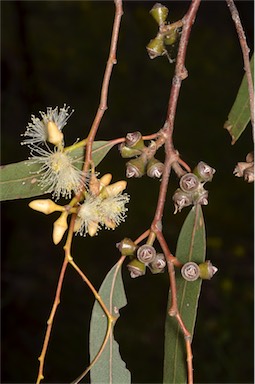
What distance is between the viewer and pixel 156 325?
332 cm

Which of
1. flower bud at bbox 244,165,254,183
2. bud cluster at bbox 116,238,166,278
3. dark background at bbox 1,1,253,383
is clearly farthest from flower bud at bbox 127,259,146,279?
dark background at bbox 1,1,253,383

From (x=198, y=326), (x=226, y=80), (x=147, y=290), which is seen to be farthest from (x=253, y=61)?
(x=226, y=80)

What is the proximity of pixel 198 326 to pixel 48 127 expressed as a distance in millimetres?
2162

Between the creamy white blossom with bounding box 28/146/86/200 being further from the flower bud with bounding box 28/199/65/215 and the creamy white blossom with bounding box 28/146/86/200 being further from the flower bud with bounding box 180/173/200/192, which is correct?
the flower bud with bounding box 180/173/200/192

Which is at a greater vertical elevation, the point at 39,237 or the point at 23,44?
the point at 23,44

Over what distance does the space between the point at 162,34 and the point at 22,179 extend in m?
0.34

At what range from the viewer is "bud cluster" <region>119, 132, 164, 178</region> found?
1139mm

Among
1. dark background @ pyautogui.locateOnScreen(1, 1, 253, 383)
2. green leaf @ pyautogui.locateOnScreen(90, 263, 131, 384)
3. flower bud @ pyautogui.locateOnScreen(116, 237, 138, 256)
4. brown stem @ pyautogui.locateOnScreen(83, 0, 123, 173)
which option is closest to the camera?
brown stem @ pyautogui.locateOnScreen(83, 0, 123, 173)

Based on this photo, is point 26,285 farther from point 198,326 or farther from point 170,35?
point 170,35

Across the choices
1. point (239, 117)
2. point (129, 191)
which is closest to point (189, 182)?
point (239, 117)

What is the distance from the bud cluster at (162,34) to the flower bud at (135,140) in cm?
19

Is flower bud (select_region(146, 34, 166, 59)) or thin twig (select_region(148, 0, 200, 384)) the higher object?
flower bud (select_region(146, 34, 166, 59))

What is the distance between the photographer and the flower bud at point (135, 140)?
44.7 inches

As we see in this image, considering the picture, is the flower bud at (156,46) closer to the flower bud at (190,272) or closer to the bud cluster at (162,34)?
the bud cluster at (162,34)
